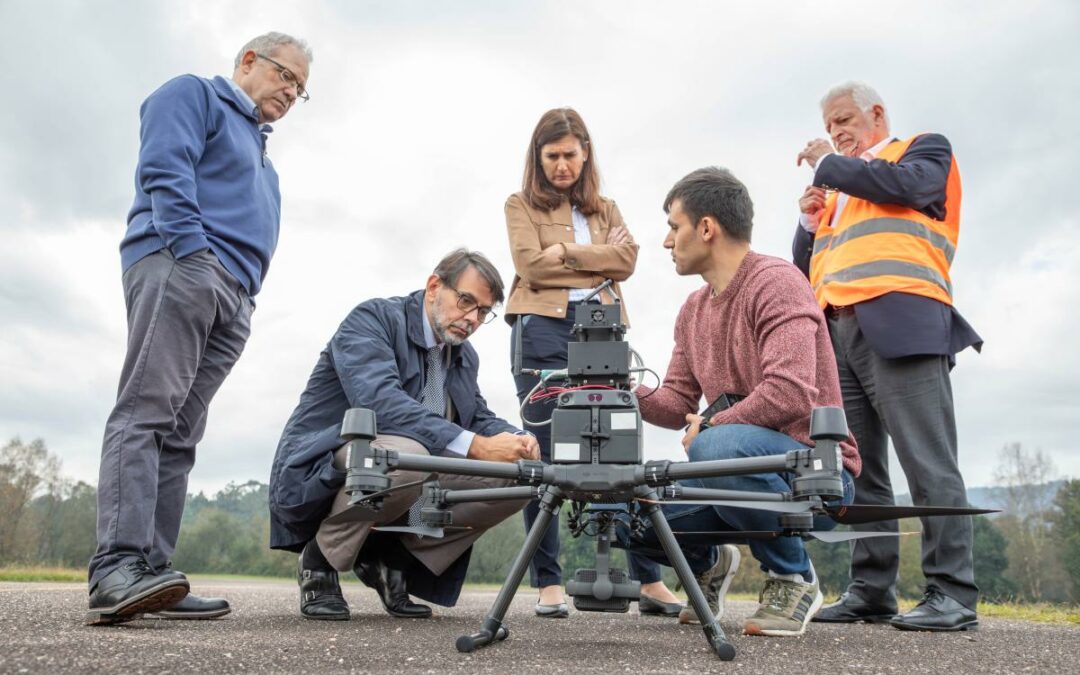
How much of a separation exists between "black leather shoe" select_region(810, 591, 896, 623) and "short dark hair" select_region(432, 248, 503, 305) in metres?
2.22

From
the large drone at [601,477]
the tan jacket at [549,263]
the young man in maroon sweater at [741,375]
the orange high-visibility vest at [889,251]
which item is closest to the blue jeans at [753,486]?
the young man in maroon sweater at [741,375]

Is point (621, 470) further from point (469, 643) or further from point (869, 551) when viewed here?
point (869, 551)

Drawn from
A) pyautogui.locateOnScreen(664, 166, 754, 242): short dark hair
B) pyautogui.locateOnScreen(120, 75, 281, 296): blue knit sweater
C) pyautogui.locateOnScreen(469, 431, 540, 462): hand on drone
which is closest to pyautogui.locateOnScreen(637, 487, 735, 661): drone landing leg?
pyautogui.locateOnScreen(469, 431, 540, 462): hand on drone

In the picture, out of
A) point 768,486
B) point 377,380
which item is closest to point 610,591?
point 768,486

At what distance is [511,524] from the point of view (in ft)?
100

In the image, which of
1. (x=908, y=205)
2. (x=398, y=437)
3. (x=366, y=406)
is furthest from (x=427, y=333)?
(x=908, y=205)

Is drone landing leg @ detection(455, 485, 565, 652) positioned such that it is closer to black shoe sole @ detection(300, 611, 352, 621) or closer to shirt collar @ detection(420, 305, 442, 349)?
black shoe sole @ detection(300, 611, 352, 621)

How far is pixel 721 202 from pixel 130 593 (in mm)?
2690

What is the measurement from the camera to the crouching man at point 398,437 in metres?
3.42

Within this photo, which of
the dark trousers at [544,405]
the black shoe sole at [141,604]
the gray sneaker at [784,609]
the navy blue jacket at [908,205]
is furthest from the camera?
the dark trousers at [544,405]

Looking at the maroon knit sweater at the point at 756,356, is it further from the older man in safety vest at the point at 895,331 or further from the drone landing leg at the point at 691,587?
the drone landing leg at the point at 691,587

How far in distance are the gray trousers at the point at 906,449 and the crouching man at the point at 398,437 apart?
172 centimetres

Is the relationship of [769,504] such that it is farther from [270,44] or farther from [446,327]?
[270,44]

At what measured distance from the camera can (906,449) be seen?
147 inches
